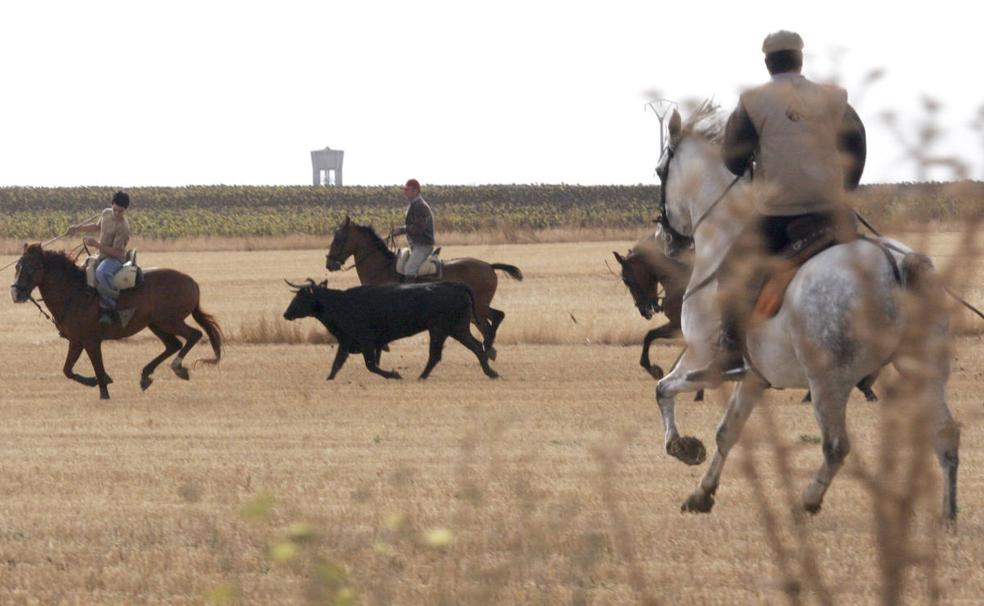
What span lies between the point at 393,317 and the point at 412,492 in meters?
10.1

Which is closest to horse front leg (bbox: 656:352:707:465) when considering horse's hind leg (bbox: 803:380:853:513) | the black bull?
horse's hind leg (bbox: 803:380:853:513)

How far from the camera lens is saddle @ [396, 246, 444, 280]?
22.8 metres

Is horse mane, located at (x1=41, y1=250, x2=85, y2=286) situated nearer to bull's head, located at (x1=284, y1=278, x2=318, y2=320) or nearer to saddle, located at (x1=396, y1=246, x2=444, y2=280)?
bull's head, located at (x1=284, y1=278, x2=318, y2=320)

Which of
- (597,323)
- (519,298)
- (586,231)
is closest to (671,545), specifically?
(597,323)

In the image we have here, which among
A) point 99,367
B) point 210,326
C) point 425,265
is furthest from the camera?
point 425,265

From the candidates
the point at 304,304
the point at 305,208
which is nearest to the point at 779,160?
the point at 304,304

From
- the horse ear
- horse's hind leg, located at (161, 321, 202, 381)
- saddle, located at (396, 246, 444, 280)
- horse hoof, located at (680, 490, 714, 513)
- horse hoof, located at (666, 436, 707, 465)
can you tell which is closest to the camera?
horse hoof, located at (680, 490, 714, 513)

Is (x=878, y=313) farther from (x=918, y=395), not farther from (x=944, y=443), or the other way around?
(x=944, y=443)

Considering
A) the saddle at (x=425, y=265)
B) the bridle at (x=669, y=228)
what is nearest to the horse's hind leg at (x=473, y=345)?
the saddle at (x=425, y=265)

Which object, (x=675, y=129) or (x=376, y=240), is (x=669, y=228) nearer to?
(x=675, y=129)

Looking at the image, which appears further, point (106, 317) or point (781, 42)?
point (106, 317)

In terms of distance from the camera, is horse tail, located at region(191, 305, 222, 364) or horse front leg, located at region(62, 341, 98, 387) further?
horse tail, located at region(191, 305, 222, 364)

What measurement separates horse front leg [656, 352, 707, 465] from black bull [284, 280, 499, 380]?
1037 centimetres

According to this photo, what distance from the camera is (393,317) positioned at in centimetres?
2091
